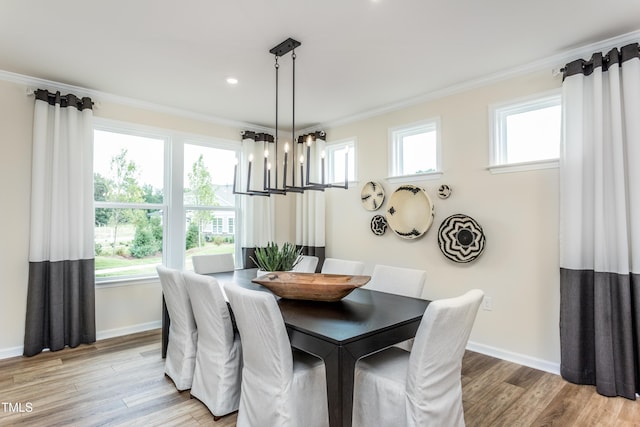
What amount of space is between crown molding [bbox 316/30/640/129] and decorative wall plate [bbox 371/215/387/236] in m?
1.30

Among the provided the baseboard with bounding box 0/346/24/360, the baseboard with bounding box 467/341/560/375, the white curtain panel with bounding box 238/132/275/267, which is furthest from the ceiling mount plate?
the baseboard with bounding box 0/346/24/360

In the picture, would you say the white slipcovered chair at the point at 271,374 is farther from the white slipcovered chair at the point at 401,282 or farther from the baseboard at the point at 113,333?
the baseboard at the point at 113,333

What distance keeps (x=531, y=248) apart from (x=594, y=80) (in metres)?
1.42

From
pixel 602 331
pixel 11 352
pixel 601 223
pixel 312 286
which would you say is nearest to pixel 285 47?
pixel 312 286

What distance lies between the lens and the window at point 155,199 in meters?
3.91

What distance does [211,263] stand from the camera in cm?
375

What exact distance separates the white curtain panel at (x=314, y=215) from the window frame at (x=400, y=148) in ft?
3.38

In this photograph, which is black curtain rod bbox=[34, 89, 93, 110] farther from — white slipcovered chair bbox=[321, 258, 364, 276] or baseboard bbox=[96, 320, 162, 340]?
white slipcovered chair bbox=[321, 258, 364, 276]

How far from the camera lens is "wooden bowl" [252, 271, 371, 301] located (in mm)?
2227

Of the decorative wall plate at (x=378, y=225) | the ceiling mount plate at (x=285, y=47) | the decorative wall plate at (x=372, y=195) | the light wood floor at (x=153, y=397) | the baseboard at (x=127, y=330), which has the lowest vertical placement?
the light wood floor at (x=153, y=397)

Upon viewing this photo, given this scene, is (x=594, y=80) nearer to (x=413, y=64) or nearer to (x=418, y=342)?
(x=413, y=64)

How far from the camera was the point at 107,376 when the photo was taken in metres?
2.88

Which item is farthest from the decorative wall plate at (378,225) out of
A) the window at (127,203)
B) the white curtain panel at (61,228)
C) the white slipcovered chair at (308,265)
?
the white curtain panel at (61,228)

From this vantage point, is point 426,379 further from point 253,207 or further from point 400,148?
point 253,207
